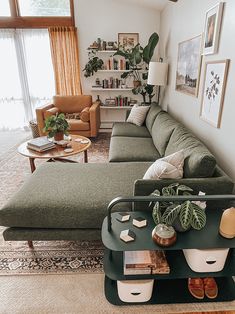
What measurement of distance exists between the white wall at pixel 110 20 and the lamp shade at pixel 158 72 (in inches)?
55.6

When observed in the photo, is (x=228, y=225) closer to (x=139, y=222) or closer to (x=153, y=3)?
(x=139, y=222)

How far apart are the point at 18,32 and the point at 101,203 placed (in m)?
4.45

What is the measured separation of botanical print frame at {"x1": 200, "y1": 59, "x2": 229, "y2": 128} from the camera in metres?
1.80

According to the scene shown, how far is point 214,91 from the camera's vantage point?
6.45 feet

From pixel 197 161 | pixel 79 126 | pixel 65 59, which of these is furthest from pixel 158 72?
pixel 197 161

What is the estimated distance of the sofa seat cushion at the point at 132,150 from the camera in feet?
8.23

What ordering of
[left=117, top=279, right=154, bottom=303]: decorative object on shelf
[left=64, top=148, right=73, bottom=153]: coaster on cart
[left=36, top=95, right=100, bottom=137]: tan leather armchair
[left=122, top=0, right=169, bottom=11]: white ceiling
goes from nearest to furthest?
[left=117, top=279, right=154, bottom=303]: decorative object on shelf < [left=64, top=148, right=73, bottom=153]: coaster on cart < [left=122, top=0, right=169, bottom=11]: white ceiling < [left=36, top=95, right=100, bottom=137]: tan leather armchair

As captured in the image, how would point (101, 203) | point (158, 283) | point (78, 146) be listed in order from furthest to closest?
point (78, 146), point (101, 203), point (158, 283)

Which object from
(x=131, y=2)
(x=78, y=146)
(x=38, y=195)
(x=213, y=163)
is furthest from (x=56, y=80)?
(x=213, y=163)

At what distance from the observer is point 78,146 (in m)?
2.80

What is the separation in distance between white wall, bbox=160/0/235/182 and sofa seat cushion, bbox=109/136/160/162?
540 millimetres

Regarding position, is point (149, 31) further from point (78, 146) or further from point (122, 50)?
point (78, 146)

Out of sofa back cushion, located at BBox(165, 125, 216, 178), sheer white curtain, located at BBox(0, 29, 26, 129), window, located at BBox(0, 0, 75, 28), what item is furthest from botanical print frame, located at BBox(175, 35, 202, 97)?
sheer white curtain, located at BBox(0, 29, 26, 129)

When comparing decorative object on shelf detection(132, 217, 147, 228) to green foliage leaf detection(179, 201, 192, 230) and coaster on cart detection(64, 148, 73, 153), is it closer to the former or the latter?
green foliage leaf detection(179, 201, 192, 230)
